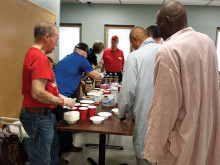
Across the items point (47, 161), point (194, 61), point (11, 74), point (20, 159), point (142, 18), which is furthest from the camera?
point (142, 18)

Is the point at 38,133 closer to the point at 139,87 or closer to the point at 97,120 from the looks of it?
the point at 97,120

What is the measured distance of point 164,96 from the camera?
2.73 ft

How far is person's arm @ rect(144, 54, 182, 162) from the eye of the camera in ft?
2.68

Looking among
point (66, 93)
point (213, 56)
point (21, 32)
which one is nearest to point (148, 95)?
point (213, 56)

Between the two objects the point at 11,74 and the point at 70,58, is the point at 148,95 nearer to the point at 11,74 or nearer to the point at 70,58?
the point at 70,58

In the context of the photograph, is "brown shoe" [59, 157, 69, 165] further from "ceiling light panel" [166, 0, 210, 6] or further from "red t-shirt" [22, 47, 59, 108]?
"ceiling light panel" [166, 0, 210, 6]

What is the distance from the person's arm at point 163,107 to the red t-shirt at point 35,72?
0.82 m

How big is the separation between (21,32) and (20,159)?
1567 mm

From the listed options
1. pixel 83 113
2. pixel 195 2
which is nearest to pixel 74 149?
pixel 83 113

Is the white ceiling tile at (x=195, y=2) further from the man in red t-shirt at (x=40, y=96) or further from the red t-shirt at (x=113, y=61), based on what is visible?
the man in red t-shirt at (x=40, y=96)

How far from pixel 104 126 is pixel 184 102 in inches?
33.1

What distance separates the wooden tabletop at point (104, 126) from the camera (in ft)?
4.77

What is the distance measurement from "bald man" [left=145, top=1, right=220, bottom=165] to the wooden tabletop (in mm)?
572

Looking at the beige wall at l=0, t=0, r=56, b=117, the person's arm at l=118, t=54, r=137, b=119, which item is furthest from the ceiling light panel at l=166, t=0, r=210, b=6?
the person's arm at l=118, t=54, r=137, b=119
